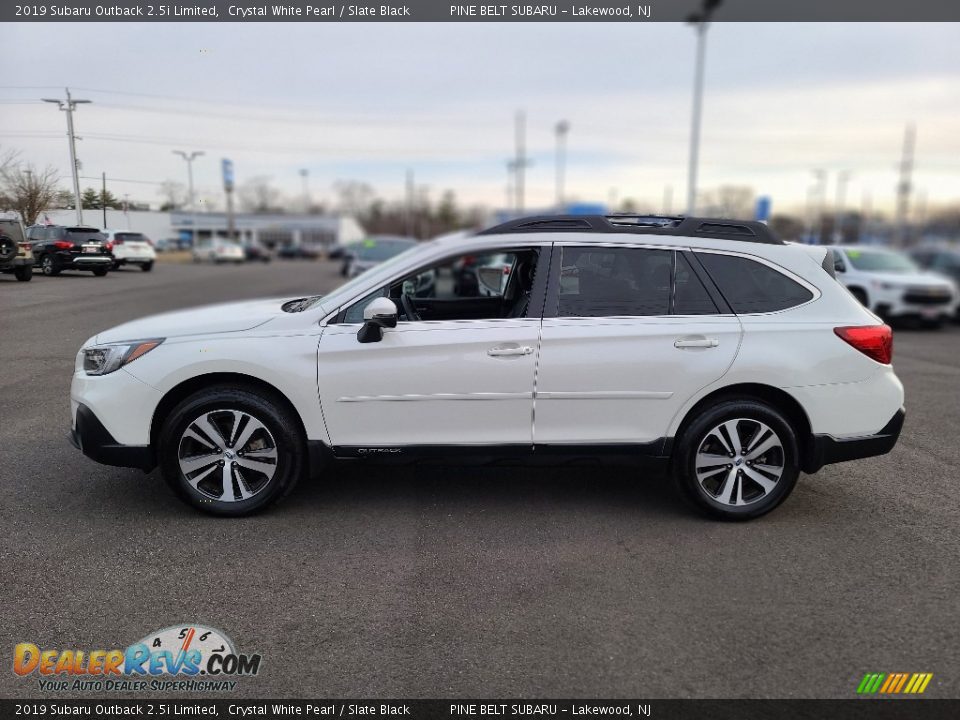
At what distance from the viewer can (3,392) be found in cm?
669

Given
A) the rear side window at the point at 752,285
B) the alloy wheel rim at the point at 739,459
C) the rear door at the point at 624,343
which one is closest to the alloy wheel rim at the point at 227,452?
the rear door at the point at 624,343

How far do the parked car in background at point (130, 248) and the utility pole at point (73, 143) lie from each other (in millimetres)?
326

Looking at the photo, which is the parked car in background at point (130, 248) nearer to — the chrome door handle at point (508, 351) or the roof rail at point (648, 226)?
the roof rail at point (648, 226)

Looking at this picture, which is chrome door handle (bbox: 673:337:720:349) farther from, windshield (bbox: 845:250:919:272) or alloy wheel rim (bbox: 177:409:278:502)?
windshield (bbox: 845:250:919:272)

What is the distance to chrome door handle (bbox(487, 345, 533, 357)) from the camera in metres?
4.07

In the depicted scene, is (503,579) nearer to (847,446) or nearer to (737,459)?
(737,459)

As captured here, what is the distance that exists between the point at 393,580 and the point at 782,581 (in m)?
2.00

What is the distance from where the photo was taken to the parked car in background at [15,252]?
5785 mm

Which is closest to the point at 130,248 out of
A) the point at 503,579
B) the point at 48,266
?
the point at 48,266

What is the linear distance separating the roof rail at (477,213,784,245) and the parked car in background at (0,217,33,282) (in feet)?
13.8

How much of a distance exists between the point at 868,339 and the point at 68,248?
249 inches

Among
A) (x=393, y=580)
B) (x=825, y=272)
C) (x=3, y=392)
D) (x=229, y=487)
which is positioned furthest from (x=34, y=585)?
(x=825, y=272)

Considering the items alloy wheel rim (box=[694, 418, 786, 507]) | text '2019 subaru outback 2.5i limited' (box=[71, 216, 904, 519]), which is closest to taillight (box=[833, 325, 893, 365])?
text '2019 subaru outback 2.5i limited' (box=[71, 216, 904, 519])
